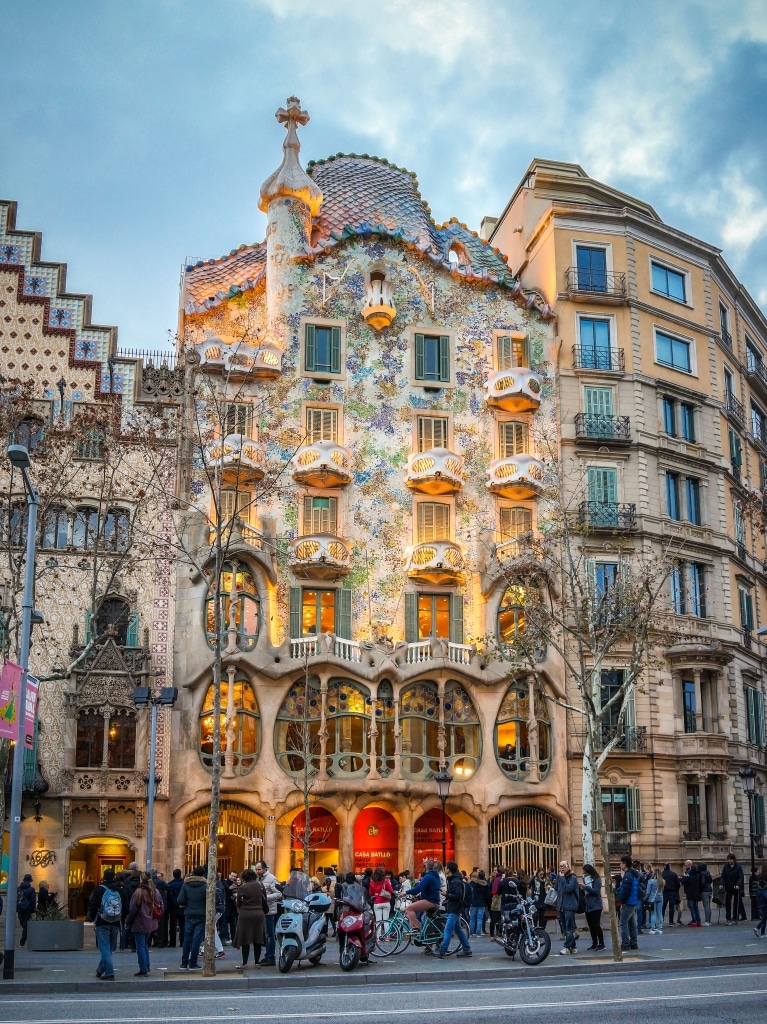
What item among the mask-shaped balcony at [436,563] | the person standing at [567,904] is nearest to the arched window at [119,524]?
the mask-shaped balcony at [436,563]

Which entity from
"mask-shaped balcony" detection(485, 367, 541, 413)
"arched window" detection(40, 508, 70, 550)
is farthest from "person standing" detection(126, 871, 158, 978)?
"mask-shaped balcony" detection(485, 367, 541, 413)

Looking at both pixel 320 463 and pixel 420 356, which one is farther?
pixel 420 356

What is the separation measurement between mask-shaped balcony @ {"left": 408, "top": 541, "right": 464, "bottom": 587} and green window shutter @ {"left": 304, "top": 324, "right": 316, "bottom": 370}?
23.7 ft

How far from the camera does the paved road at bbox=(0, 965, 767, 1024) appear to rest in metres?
13.4

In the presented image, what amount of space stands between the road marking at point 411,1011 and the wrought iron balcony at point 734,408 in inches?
1305

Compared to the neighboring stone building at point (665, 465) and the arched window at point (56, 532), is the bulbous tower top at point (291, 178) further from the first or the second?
the arched window at point (56, 532)

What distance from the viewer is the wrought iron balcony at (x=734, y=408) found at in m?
46.3

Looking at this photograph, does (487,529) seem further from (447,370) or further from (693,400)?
(693,400)

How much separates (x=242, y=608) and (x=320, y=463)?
5.22 meters

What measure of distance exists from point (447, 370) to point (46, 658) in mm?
16387

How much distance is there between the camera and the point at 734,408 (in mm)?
47062

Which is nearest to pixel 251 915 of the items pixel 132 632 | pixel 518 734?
pixel 132 632

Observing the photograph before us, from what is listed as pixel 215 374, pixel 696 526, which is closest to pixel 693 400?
pixel 696 526

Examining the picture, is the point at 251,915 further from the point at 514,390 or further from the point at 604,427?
the point at 604,427
